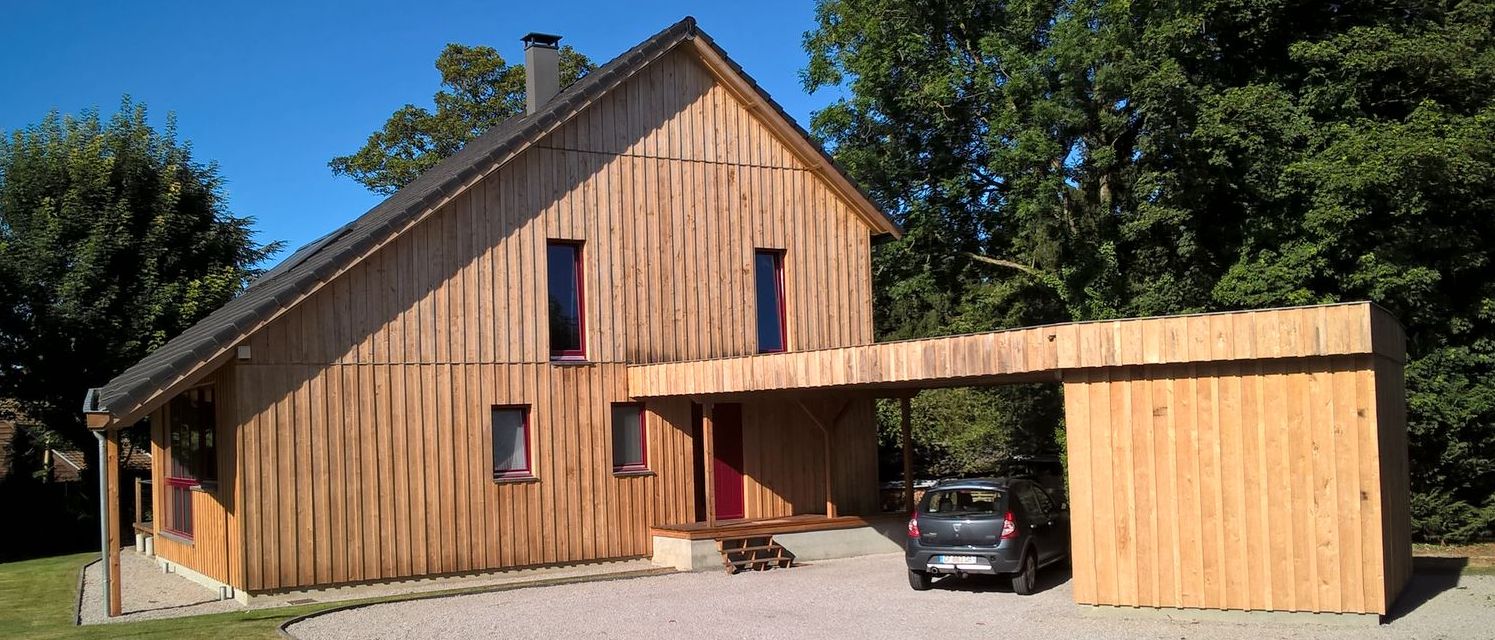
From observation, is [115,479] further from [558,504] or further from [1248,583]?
[1248,583]

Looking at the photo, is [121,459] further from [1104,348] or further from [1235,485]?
[1235,485]

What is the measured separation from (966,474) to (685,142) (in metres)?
13.6

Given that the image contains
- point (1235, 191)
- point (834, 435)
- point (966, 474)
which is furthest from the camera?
point (966, 474)

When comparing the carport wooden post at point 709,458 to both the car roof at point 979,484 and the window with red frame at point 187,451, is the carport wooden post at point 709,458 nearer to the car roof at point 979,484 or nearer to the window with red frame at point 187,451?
the car roof at point 979,484

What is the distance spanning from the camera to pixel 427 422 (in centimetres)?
1762

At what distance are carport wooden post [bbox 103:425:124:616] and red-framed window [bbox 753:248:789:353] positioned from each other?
1008 cm

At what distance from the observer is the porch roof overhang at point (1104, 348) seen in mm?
11492

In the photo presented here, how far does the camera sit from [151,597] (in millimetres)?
17391

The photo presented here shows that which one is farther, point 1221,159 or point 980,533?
point 1221,159

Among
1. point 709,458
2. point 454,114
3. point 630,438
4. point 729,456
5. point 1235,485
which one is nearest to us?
point 1235,485

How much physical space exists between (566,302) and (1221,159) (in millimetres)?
12458

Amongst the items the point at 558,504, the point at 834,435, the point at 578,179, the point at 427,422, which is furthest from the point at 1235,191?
the point at 427,422

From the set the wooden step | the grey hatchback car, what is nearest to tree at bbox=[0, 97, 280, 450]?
the wooden step

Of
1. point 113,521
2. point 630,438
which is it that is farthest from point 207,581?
point 630,438
